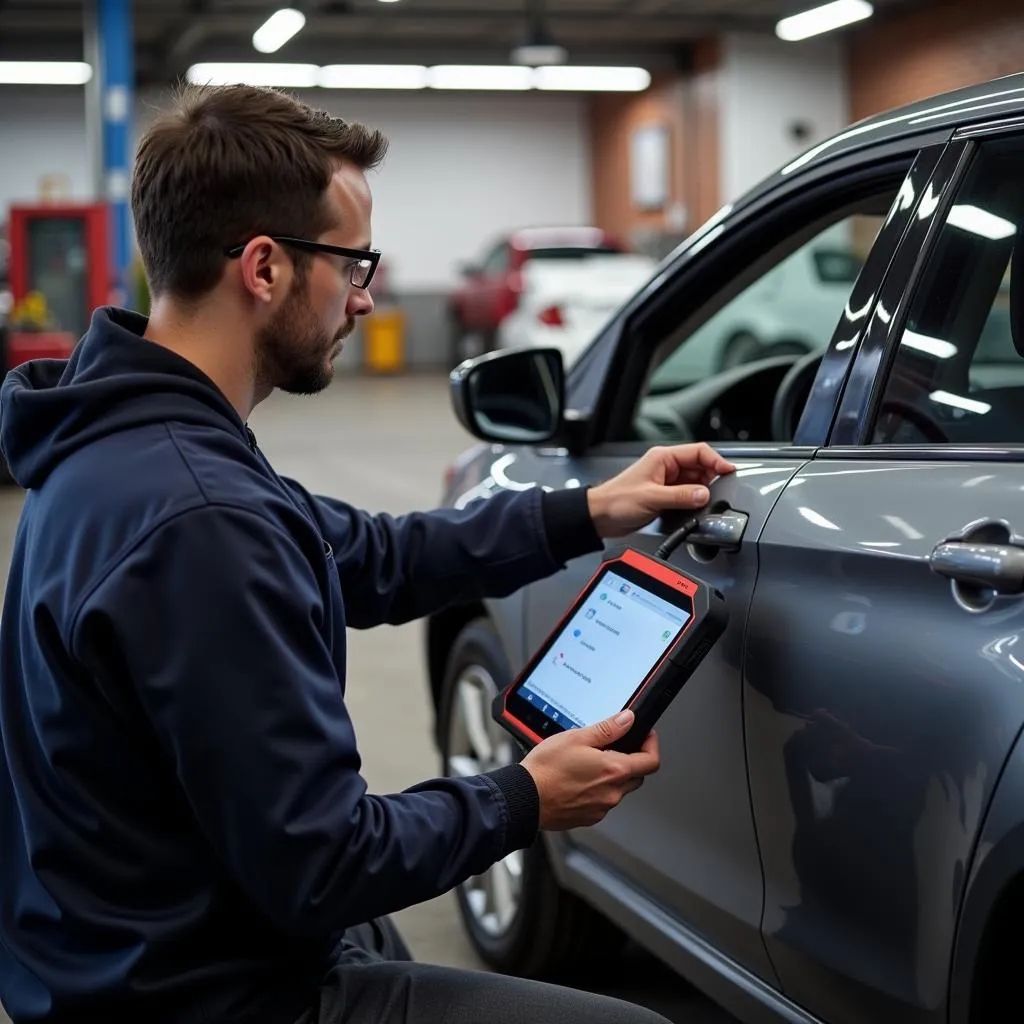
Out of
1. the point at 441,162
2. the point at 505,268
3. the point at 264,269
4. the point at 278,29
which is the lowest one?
the point at 505,268

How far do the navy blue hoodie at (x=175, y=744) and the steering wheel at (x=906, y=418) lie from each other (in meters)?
0.71

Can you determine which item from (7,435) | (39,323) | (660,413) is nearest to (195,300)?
(7,435)

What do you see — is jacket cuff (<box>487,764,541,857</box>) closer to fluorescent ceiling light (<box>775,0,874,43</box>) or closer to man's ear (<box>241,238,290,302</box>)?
man's ear (<box>241,238,290,302</box>)

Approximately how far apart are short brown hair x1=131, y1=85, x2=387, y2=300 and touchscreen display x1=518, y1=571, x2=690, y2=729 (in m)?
0.67

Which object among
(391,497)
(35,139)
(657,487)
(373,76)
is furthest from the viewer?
(35,139)

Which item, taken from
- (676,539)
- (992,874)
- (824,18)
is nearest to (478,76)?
(824,18)

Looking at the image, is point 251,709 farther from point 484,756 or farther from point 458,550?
point 484,756

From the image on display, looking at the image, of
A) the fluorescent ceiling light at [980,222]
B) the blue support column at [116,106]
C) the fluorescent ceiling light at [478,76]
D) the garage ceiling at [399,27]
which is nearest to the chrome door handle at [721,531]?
the fluorescent ceiling light at [980,222]

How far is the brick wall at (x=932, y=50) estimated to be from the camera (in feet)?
53.4

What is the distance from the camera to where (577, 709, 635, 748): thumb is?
1.69 meters

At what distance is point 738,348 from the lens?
11.9 metres

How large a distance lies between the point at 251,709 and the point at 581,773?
42cm

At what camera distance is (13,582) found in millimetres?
1661

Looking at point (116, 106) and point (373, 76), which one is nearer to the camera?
point (116, 106)
